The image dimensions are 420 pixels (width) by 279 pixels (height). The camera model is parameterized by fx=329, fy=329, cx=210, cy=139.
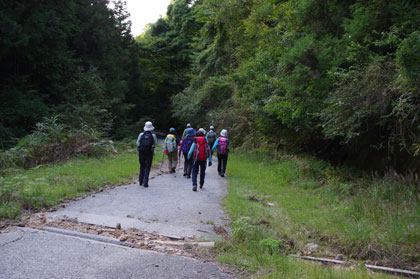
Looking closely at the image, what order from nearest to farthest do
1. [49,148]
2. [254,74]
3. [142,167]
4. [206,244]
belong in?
1. [206,244]
2. [142,167]
3. [49,148]
4. [254,74]

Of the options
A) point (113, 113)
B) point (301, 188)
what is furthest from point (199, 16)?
point (301, 188)

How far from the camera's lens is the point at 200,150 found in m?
10.0

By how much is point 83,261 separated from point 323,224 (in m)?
4.32

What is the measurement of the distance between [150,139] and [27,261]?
639 centimetres

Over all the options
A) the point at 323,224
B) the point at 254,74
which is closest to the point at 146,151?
the point at 323,224

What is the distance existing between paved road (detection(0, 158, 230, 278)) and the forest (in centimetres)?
459

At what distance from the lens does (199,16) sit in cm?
2845

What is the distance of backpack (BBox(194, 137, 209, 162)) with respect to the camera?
10000mm

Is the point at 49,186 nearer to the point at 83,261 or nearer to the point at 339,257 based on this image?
the point at 83,261

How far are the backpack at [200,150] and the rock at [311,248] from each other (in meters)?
5.05

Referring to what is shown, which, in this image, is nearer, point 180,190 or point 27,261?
point 27,261

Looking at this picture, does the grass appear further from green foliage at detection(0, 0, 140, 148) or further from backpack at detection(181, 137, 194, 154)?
green foliage at detection(0, 0, 140, 148)

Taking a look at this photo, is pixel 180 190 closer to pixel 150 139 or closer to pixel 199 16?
pixel 150 139

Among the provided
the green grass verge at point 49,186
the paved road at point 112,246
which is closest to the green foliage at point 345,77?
the paved road at point 112,246
